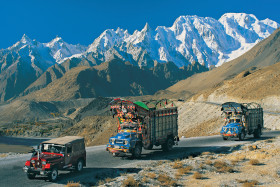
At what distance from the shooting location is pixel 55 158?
15.9m

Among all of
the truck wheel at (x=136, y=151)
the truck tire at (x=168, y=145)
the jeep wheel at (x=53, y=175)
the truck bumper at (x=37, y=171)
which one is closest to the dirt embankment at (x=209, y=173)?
the truck wheel at (x=136, y=151)

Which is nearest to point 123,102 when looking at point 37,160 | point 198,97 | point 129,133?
point 129,133

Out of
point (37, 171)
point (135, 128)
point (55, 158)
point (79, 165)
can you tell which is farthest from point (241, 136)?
point (37, 171)

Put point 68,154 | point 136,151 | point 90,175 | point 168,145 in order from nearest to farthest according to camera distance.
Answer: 1. point 68,154
2. point 90,175
3. point 136,151
4. point 168,145

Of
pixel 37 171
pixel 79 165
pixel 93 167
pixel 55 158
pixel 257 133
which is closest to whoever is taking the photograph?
pixel 37 171

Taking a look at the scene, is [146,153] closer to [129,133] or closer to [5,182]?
[129,133]

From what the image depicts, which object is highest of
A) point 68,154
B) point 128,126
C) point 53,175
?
point 128,126

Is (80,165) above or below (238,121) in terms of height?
below

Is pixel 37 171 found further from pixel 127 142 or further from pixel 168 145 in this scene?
pixel 168 145

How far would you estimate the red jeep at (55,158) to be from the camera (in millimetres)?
15586

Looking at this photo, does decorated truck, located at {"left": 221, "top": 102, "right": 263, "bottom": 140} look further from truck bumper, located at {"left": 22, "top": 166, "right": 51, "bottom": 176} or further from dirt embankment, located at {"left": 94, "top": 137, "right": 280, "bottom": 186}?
truck bumper, located at {"left": 22, "top": 166, "right": 51, "bottom": 176}

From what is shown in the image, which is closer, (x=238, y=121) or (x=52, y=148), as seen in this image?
(x=52, y=148)

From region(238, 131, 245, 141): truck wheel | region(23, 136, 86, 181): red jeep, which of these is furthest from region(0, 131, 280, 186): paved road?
region(238, 131, 245, 141): truck wheel

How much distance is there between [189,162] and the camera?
776 inches
